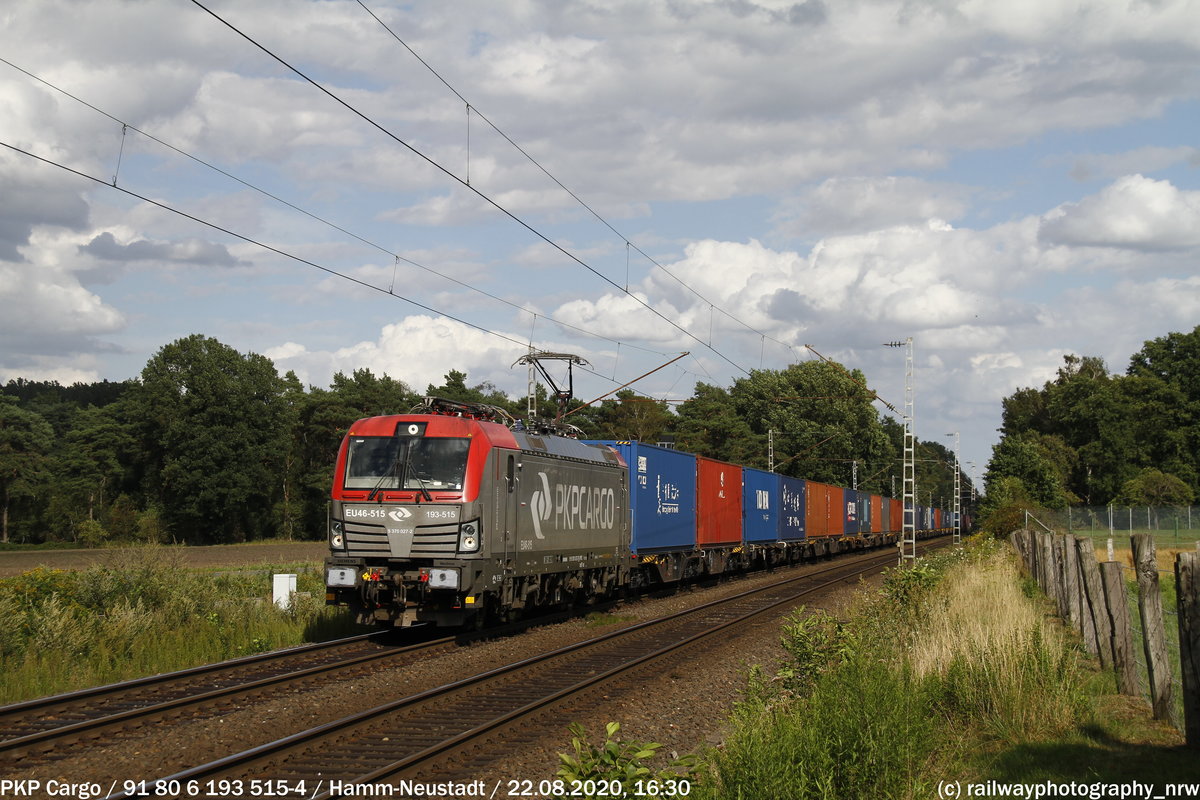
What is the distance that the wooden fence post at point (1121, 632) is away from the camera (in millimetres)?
9750

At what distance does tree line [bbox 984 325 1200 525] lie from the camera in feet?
219

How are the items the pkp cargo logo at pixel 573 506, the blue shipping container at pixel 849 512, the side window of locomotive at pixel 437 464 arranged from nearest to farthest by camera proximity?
the side window of locomotive at pixel 437 464
the pkp cargo logo at pixel 573 506
the blue shipping container at pixel 849 512

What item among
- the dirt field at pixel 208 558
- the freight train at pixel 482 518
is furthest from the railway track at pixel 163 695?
the dirt field at pixel 208 558

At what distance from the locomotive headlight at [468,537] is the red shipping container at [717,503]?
12692 mm

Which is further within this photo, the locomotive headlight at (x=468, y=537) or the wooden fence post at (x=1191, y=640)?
the locomotive headlight at (x=468, y=537)

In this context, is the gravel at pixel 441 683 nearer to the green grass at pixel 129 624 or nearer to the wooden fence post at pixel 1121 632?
the green grass at pixel 129 624

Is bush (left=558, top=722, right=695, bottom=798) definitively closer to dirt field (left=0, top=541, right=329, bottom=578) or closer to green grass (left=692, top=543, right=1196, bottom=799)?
green grass (left=692, top=543, right=1196, bottom=799)

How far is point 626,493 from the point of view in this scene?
21938 millimetres

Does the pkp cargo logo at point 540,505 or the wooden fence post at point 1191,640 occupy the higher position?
the pkp cargo logo at point 540,505

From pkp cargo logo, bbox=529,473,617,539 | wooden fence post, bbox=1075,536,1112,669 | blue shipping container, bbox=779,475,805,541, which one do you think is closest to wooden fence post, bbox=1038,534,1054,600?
wooden fence post, bbox=1075,536,1112,669

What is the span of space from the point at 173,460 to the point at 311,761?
65520 millimetres

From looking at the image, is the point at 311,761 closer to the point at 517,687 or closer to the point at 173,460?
the point at 517,687

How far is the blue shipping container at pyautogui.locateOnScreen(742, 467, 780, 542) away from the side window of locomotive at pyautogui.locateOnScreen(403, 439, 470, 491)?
1795 centimetres

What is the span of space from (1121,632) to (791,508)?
92.2 ft
